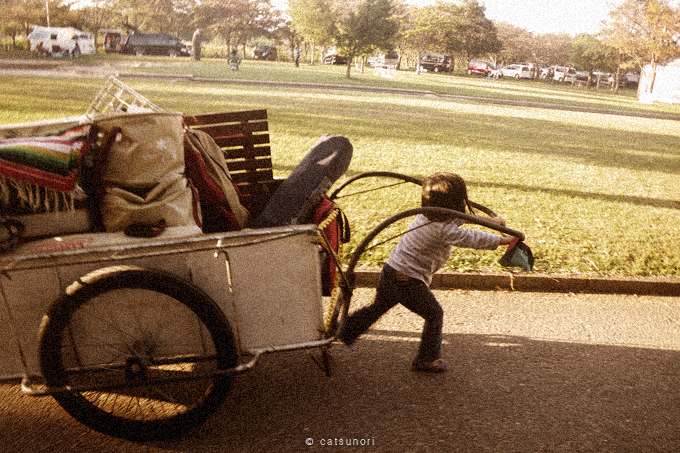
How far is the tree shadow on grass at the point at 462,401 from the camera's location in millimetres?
2539

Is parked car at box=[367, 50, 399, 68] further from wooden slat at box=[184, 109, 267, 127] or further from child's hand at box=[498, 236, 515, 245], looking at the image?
child's hand at box=[498, 236, 515, 245]

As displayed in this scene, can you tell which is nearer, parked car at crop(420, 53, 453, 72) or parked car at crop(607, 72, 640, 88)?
parked car at crop(420, 53, 453, 72)

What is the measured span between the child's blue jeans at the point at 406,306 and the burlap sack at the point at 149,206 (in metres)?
1.09

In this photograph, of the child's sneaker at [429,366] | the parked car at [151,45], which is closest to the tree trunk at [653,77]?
the parked car at [151,45]

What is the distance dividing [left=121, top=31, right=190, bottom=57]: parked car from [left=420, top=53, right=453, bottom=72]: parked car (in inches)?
909

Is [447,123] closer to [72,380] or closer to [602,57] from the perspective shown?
[72,380]

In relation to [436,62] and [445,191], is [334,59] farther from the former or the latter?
[445,191]

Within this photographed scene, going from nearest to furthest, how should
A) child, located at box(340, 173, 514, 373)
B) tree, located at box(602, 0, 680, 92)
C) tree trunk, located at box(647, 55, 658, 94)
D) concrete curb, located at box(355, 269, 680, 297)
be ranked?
1. child, located at box(340, 173, 514, 373)
2. concrete curb, located at box(355, 269, 680, 297)
3. tree, located at box(602, 0, 680, 92)
4. tree trunk, located at box(647, 55, 658, 94)

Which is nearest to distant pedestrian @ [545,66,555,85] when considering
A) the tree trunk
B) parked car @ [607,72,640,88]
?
parked car @ [607,72,640,88]

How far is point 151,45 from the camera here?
45.2m

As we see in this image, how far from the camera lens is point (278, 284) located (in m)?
2.35

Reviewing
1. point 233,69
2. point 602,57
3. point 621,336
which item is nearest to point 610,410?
point 621,336

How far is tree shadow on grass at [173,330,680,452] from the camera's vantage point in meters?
2.54

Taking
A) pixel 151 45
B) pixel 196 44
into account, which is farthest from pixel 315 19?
pixel 151 45
